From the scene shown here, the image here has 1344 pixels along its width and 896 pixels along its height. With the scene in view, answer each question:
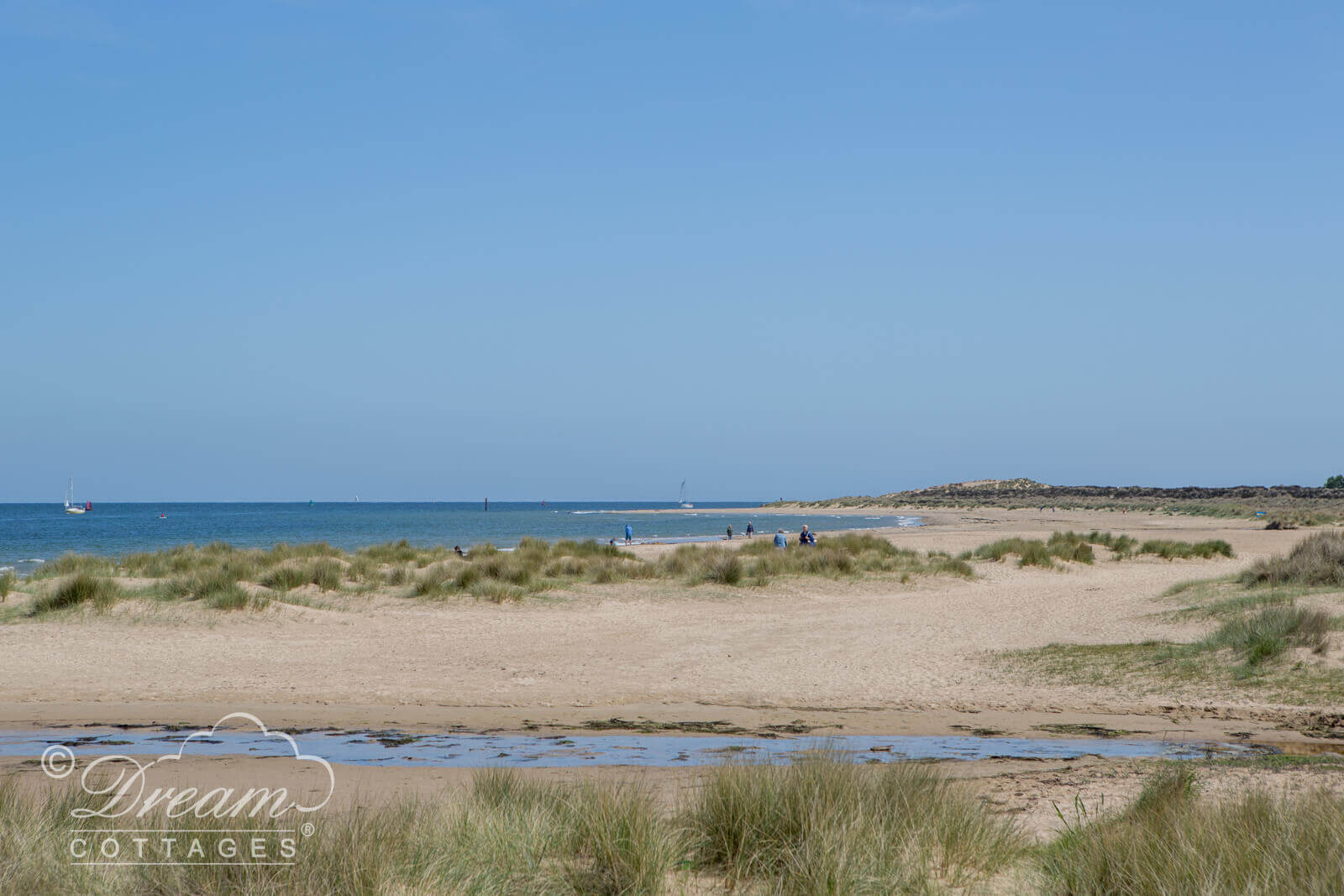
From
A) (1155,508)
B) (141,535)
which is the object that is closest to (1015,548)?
(141,535)

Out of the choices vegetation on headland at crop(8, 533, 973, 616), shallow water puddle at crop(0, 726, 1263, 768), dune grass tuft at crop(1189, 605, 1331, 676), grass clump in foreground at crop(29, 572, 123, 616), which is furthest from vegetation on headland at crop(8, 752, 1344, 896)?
vegetation on headland at crop(8, 533, 973, 616)

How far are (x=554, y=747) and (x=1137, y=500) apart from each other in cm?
11717

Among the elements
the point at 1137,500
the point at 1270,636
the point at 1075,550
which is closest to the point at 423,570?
the point at 1270,636

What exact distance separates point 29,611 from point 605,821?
16.8 m

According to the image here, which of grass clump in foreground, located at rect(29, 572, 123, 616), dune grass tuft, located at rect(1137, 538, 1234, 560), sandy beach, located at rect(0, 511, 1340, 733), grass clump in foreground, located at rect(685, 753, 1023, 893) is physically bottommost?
sandy beach, located at rect(0, 511, 1340, 733)

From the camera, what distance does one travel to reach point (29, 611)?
57.8 feet

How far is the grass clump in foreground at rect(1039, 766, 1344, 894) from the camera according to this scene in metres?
4.42

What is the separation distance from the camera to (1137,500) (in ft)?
369

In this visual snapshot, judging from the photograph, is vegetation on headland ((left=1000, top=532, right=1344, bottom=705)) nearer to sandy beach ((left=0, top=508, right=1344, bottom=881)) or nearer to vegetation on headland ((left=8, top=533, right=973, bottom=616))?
sandy beach ((left=0, top=508, right=1344, bottom=881))

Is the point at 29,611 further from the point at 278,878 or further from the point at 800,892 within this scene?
the point at 800,892

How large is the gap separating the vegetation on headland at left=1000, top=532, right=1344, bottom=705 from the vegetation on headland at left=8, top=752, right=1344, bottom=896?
6727 millimetres

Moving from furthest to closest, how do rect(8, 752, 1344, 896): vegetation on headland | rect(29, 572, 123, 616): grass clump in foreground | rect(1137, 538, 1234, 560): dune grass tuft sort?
rect(1137, 538, 1234, 560): dune grass tuft < rect(29, 572, 123, 616): grass clump in foreground < rect(8, 752, 1344, 896): vegetation on headland

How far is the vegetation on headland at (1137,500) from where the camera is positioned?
239 feet

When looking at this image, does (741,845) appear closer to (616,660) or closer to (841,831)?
(841,831)
